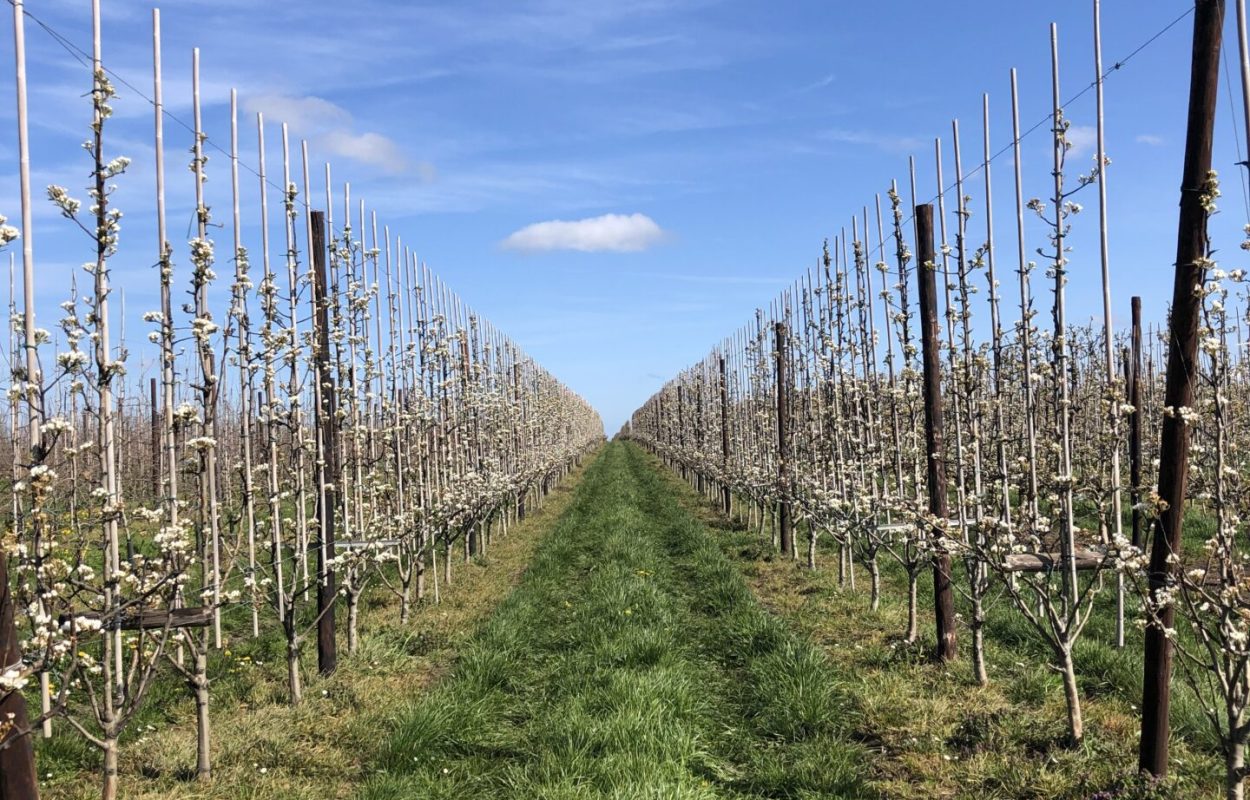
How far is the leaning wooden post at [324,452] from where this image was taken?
28.2 feet

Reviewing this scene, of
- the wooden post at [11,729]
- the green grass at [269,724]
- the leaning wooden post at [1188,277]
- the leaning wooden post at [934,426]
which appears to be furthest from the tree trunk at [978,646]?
the wooden post at [11,729]

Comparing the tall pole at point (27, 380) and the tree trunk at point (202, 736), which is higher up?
the tall pole at point (27, 380)

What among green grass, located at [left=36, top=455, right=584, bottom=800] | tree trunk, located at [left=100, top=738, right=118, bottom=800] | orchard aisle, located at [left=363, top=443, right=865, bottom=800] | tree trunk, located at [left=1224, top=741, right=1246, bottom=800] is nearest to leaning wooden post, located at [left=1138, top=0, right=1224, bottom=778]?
tree trunk, located at [left=1224, top=741, right=1246, bottom=800]

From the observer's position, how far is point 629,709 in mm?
7227

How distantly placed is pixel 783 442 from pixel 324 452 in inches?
400

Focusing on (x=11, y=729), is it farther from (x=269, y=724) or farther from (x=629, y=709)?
(x=629, y=709)

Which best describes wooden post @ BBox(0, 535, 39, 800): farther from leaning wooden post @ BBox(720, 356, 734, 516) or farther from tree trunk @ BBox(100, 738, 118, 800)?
leaning wooden post @ BBox(720, 356, 734, 516)

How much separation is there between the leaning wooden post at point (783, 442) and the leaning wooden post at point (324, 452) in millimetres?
9177

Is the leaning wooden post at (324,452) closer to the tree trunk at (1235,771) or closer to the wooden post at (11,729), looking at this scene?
the wooden post at (11,729)

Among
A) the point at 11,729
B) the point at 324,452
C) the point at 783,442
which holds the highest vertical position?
the point at 324,452

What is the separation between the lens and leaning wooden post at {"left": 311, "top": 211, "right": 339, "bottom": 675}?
8586 mm

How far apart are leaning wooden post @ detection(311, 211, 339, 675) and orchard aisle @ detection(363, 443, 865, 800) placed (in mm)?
1376

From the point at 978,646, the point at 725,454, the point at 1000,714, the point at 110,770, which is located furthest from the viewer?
the point at 725,454

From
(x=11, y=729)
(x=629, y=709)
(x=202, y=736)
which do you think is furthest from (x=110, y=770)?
(x=629, y=709)
